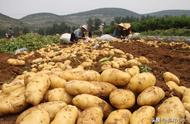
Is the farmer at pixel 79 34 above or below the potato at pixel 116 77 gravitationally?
below

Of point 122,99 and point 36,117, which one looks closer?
point 36,117

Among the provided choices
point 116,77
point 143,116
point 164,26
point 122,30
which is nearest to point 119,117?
point 143,116

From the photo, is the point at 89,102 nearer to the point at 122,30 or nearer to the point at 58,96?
the point at 58,96

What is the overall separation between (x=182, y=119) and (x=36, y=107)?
57.5 inches

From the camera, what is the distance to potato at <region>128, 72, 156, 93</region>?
4.14m

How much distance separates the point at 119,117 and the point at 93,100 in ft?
1.26

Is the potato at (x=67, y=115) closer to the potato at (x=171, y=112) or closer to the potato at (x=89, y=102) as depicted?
the potato at (x=89, y=102)

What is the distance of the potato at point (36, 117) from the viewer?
11.8 feet

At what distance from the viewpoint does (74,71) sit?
15.0 ft

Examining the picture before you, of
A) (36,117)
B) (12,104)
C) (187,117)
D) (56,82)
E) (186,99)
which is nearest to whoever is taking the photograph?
(36,117)

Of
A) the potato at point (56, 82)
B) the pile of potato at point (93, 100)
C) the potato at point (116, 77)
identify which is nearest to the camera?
the pile of potato at point (93, 100)

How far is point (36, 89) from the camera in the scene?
13.5ft

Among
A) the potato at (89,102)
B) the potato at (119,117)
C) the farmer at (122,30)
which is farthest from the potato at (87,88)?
the farmer at (122,30)

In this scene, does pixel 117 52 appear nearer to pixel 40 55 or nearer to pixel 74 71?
pixel 40 55
